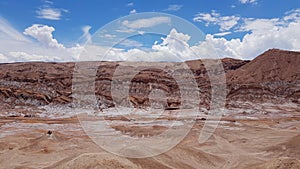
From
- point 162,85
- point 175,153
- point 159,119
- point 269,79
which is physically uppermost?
point 269,79

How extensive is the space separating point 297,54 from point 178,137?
6840 cm

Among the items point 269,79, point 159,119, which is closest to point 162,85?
point 159,119

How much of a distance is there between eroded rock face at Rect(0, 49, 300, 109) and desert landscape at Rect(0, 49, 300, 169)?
0.48ft

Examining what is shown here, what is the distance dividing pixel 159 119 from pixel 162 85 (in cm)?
2468

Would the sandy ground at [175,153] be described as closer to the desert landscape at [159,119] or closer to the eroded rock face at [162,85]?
the desert landscape at [159,119]

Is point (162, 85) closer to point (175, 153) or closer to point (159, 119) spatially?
point (159, 119)

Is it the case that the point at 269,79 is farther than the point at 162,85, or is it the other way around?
the point at 269,79

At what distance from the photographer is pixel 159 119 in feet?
135

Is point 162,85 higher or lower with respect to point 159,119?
higher

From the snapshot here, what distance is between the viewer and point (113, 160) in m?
10.7

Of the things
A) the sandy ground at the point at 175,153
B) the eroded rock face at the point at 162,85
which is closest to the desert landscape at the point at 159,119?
the sandy ground at the point at 175,153

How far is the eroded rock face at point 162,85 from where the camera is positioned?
52.7 metres

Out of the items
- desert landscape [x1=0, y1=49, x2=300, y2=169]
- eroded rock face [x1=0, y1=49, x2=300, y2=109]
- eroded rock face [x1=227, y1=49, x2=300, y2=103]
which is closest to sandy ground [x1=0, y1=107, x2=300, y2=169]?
desert landscape [x1=0, y1=49, x2=300, y2=169]

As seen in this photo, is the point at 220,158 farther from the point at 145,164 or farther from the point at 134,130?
the point at 134,130
